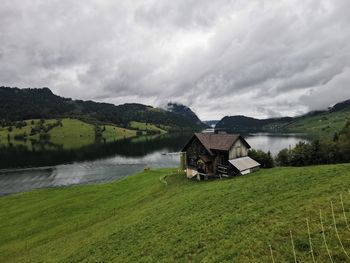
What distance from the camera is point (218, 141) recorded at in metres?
65.5

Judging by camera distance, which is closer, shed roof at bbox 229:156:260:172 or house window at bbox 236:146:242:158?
shed roof at bbox 229:156:260:172

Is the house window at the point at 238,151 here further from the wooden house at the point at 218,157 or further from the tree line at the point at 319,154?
the tree line at the point at 319,154

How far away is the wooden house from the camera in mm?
60031

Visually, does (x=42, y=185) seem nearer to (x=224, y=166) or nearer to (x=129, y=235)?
(x=224, y=166)

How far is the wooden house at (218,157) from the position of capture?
197ft

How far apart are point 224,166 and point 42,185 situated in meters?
73.9

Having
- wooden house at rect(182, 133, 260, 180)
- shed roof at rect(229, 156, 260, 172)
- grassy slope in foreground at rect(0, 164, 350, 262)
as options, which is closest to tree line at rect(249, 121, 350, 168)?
shed roof at rect(229, 156, 260, 172)

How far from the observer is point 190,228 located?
78.9 ft

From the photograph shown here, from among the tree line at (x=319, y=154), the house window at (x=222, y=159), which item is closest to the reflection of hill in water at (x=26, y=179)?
the house window at (x=222, y=159)

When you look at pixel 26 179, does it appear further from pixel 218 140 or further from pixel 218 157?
pixel 218 157

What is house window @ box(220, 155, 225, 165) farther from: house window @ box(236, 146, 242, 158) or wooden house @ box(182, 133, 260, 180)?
house window @ box(236, 146, 242, 158)

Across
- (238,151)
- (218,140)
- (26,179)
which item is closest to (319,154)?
(238,151)

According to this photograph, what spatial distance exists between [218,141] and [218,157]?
177 inches

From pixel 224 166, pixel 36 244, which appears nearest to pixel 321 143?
pixel 224 166
